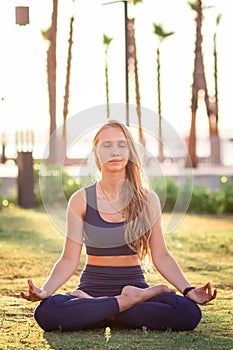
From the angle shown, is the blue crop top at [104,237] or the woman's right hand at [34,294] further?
the blue crop top at [104,237]

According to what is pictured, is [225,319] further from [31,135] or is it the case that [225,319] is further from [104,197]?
[31,135]

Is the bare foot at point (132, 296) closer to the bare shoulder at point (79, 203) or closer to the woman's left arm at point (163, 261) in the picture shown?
the woman's left arm at point (163, 261)

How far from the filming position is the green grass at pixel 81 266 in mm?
5152

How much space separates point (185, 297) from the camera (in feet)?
17.8

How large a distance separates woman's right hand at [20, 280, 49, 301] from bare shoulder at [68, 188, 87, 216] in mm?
465

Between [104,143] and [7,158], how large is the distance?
50.9 ft

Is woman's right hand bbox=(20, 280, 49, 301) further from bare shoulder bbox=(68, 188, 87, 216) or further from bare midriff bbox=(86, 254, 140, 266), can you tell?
bare shoulder bbox=(68, 188, 87, 216)

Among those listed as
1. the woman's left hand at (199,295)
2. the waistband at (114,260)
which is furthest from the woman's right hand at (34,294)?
the woman's left hand at (199,295)

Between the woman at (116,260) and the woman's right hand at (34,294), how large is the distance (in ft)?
0.04

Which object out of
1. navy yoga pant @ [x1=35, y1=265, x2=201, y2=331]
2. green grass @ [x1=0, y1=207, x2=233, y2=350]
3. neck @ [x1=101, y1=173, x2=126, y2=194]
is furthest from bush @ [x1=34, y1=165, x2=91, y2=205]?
navy yoga pant @ [x1=35, y1=265, x2=201, y2=331]

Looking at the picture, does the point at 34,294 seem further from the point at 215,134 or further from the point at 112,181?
the point at 215,134

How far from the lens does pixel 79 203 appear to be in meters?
5.55

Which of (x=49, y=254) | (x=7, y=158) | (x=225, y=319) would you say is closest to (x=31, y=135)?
(x=7, y=158)

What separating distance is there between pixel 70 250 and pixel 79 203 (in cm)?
25
